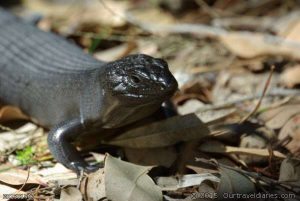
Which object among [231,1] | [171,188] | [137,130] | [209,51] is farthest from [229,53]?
[171,188]

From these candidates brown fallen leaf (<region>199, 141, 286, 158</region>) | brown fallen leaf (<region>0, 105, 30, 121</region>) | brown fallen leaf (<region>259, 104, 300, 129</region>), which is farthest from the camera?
brown fallen leaf (<region>0, 105, 30, 121</region>)

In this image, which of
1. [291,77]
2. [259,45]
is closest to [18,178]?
[291,77]

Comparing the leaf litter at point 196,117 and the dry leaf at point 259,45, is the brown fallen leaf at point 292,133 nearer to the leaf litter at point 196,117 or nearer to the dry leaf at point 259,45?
the leaf litter at point 196,117

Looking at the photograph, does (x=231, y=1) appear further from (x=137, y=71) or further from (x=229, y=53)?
(x=137, y=71)


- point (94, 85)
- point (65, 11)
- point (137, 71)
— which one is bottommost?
point (65, 11)

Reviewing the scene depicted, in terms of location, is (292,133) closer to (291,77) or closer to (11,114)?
(291,77)

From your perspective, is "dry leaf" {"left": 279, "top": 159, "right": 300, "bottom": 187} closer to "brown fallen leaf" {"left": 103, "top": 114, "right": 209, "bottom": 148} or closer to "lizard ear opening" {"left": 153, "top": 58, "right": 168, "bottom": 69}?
"brown fallen leaf" {"left": 103, "top": 114, "right": 209, "bottom": 148}

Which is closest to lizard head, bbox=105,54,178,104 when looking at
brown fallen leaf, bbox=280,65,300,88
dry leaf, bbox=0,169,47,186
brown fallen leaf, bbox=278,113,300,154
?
dry leaf, bbox=0,169,47,186
